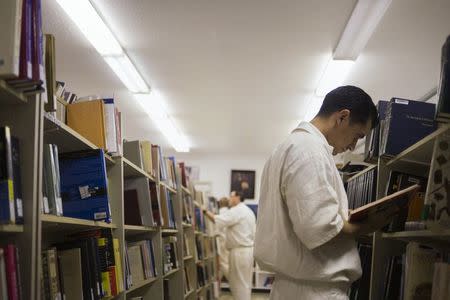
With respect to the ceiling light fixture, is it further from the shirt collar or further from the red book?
the red book

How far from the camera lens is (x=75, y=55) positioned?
3.76m

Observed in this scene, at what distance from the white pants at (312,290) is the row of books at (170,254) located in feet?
5.59

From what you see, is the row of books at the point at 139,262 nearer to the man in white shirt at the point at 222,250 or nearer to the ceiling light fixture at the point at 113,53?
the ceiling light fixture at the point at 113,53

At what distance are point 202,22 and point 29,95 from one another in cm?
221

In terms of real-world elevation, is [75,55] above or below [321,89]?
above

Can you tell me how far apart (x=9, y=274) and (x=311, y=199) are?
0.95 meters

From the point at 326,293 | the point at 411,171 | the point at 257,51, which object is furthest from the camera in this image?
the point at 257,51

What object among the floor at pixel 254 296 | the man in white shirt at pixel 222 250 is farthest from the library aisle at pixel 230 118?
the floor at pixel 254 296

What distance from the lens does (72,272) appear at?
64.0 inches

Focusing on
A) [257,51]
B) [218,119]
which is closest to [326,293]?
[257,51]

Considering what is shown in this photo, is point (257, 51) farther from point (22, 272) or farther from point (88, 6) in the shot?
point (22, 272)

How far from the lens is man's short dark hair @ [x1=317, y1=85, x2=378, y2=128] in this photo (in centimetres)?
172

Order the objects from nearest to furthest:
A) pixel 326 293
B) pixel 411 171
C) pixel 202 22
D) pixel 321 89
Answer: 1. pixel 326 293
2. pixel 411 171
3. pixel 202 22
4. pixel 321 89

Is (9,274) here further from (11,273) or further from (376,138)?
(376,138)
